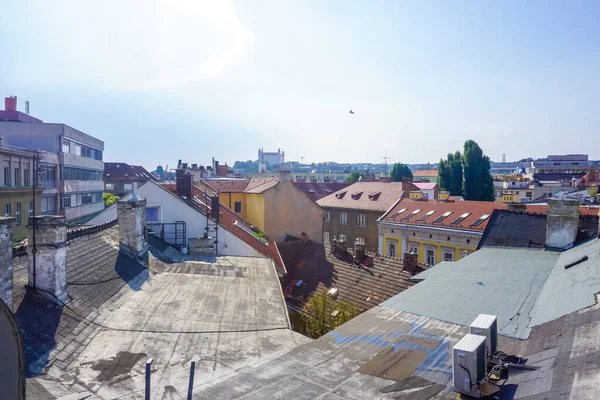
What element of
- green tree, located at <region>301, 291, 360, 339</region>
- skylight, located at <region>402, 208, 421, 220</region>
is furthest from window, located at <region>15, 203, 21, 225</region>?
skylight, located at <region>402, 208, 421, 220</region>

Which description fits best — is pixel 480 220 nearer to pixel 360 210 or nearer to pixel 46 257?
pixel 360 210

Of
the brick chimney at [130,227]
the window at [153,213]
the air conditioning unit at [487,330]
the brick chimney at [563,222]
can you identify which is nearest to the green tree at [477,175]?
the brick chimney at [563,222]

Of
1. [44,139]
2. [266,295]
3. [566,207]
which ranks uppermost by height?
[44,139]

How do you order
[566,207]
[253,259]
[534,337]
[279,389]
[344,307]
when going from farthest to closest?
1. [253,259]
2. [344,307]
3. [566,207]
4. [534,337]
5. [279,389]

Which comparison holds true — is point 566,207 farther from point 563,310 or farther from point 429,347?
point 429,347

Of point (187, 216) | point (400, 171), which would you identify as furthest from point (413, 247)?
point (400, 171)

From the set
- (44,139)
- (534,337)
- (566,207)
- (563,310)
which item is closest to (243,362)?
(534,337)

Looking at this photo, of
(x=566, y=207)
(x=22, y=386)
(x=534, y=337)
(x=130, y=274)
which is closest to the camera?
(x=22, y=386)

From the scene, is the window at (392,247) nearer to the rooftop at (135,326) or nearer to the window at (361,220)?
the window at (361,220)
